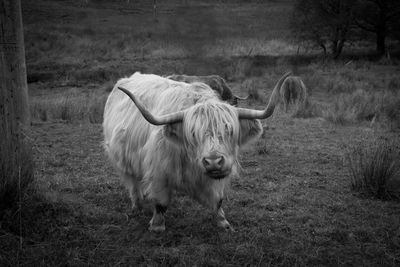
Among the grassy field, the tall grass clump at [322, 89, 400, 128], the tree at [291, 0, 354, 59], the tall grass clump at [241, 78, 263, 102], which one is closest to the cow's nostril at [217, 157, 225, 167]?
the grassy field

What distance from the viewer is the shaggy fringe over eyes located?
3.12m

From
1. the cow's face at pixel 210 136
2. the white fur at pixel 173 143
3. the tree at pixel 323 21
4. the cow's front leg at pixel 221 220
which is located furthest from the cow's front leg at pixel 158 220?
the tree at pixel 323 21

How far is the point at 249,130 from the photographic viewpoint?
11.5 ft

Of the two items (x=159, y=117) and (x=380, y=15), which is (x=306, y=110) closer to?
(x=159, y=117)

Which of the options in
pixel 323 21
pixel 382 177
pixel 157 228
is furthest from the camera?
pixel 323 21

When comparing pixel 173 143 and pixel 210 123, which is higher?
pixel 210 123

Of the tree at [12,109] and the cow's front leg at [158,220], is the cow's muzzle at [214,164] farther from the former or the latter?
the tree at [12,109]

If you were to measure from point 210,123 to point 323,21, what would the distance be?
1631cm

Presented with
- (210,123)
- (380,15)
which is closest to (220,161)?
(210,123)

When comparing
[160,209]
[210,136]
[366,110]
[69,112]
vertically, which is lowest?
[69,112]

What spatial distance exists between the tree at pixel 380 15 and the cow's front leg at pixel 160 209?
56.3 feet

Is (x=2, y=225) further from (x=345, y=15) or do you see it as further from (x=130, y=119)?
(x=345, y=15)

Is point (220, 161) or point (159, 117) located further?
point (159, 117)

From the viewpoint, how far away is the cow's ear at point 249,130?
3.48 m
